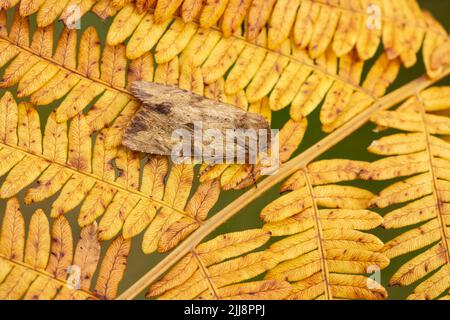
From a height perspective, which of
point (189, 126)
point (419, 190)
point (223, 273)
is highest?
point (189, 126)

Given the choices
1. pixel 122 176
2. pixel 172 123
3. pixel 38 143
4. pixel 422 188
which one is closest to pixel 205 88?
pixel 172 123

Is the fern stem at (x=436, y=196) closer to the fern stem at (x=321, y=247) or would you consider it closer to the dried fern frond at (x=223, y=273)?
the fern stem at (x=321, y=247)

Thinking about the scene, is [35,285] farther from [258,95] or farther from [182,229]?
[258,95]

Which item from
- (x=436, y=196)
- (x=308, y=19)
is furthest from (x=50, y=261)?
(x=436, y=196)

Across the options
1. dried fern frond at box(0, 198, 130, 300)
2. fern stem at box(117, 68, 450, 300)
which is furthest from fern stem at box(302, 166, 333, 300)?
dried fern frond at box(0, 198, 130, 300)

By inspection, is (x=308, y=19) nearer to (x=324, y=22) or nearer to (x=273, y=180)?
(x=324, y=22)
